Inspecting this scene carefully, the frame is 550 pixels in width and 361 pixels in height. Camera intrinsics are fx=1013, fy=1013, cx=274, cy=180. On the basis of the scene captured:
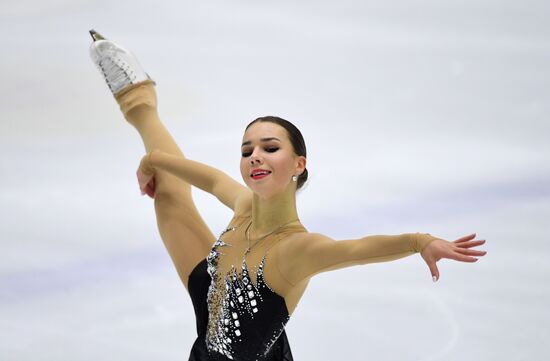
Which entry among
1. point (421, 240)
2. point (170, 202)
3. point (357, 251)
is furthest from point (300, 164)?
point (170, 202)

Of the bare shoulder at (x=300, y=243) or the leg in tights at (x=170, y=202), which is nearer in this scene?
the bare shoulder at (x=300, y=243)

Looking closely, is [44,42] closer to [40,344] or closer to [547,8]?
[40,344]

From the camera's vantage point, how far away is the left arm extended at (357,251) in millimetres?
3295

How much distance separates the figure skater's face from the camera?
4035 mm

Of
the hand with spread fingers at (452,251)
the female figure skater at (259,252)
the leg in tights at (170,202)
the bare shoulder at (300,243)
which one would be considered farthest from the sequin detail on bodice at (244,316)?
the hand with spread fingers at (452,251)

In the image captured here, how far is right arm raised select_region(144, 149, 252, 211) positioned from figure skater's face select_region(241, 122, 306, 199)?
56cm

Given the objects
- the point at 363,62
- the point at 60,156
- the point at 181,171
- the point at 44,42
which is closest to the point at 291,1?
the point at 363,62

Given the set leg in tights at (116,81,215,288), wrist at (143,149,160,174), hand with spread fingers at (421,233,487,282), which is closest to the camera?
hand with spread fingers at (421,233,487,282)

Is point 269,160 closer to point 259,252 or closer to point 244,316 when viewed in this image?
point 259,252

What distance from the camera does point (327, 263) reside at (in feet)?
12.4

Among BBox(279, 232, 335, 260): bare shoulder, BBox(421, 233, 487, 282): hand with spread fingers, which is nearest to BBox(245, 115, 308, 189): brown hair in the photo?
BBox(279, 232, 335, 260): bare shoulder

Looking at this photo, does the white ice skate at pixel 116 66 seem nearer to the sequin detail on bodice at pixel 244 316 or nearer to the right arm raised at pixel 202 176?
the right arm raised at pixel 202 176

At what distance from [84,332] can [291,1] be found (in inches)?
154

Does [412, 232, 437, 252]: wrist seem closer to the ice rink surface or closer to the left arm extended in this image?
the left arm extended
